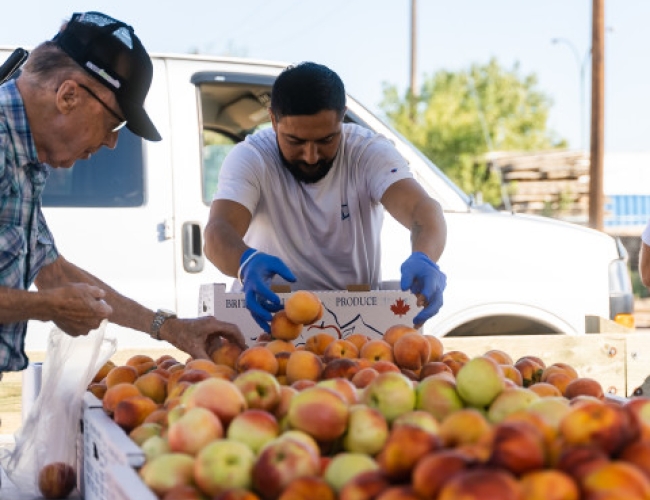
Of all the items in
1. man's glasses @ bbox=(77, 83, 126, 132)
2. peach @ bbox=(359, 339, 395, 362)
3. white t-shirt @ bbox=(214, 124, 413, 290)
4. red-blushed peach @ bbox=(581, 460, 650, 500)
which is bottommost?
peach @ bbox=(359, 339, 395, 362)

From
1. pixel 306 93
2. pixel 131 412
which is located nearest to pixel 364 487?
pixel 131 412

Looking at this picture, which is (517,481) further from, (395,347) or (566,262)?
(566,262)

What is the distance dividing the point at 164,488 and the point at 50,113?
1.19m

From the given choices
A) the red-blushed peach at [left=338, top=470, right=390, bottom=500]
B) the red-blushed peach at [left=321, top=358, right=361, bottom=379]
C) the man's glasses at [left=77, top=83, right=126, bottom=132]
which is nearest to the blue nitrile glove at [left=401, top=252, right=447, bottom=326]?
the red-blushed peach at [left=321, top=358, right=361, bottom=379]

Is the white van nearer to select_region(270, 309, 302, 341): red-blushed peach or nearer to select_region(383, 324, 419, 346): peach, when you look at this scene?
select_region(270, 309, 302, 341): red-blushed peach

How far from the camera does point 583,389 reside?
255 centimetres

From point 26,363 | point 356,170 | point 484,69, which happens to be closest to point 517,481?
point 26,363

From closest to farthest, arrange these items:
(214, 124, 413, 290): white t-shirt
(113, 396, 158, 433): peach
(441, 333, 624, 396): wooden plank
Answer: (113, 396, 158, 433): peach → (214, 124, 413, 290): white t-shirt → (441, 333, 624, 396): wooden plank

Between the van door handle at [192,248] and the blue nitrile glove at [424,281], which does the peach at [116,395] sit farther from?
the van door handle at [192,248]

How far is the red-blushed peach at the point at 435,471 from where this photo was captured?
158cm

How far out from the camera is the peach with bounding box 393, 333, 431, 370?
2867mm

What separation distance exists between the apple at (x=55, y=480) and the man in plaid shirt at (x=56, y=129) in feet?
0.95

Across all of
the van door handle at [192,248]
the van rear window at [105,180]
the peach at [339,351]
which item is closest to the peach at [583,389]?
the peach at [339,351]

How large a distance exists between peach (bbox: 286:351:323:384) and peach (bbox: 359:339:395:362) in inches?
10.0
